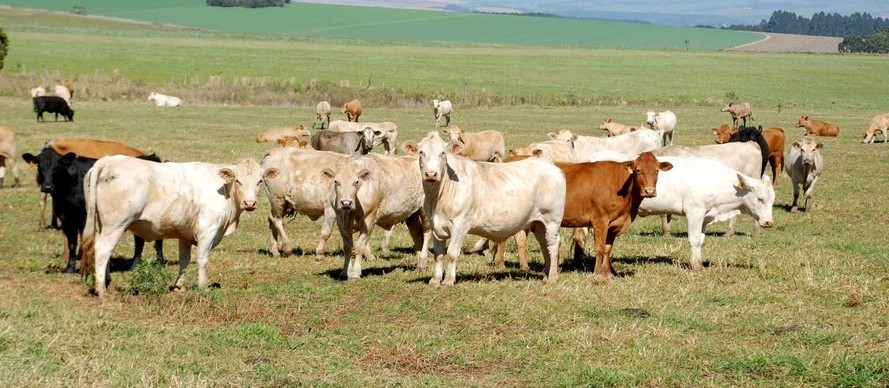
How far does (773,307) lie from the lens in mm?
11633

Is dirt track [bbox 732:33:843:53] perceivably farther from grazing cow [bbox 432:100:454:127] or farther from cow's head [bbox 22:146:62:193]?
cow's head [bbox 22:146:62:193]

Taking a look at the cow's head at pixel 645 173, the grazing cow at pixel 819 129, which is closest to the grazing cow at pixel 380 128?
the cow's head at pixel 645 173

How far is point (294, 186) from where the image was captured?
1571cm

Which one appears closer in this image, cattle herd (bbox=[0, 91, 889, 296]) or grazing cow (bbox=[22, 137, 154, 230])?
cattle herd (bbox=[0, 91, 889, 296])

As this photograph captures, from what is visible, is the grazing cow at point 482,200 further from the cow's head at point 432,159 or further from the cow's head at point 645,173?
the cow's head at point 645,173

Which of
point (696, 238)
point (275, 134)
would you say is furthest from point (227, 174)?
point (275, 134)

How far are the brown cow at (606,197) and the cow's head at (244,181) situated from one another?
410 centimetres

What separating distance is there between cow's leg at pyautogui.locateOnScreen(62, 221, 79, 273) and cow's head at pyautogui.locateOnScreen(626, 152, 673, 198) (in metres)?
7.40

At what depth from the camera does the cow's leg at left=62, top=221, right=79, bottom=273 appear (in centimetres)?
1376

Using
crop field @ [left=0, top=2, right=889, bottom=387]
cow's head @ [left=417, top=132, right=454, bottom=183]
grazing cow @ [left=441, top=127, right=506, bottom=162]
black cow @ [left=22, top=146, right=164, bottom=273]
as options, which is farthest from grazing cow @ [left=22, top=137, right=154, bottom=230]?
grazing cow @ [left=441, top=127, right=506, bottom=162]

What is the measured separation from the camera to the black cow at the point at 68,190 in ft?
45.2

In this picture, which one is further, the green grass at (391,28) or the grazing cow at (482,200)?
the green grass at (391,28)

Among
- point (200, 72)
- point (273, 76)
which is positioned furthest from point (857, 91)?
point (200, 72)

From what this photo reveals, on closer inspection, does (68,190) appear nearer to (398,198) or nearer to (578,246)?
(398,198)
